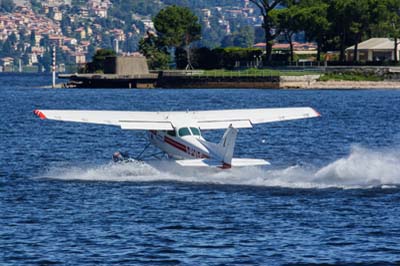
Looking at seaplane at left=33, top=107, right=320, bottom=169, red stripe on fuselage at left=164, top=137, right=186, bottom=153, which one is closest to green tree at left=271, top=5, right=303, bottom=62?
seaplane at left=33, top=107, right=320, bottom=169

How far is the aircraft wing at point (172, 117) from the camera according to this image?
36312mm

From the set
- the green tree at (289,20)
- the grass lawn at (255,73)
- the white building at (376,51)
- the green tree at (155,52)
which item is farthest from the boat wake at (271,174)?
the green tree at (155,52)

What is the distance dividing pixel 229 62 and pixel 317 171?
105816mm

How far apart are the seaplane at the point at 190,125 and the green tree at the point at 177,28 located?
107976 millimetres

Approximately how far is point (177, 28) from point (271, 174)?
11514cm

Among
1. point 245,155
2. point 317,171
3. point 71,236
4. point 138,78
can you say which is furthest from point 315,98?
point 71,236

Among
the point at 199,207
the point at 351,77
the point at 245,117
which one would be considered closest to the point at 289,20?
the point at 351,77

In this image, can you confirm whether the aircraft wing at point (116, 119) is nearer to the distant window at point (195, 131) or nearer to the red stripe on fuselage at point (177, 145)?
the red stripe on fuselage at point (177, 145)

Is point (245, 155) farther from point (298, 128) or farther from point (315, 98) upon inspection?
point (315, 98)

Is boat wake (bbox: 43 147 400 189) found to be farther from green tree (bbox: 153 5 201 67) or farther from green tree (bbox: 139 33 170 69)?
green tree (bbox: 153 5 201 67)

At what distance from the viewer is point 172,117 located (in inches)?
1485

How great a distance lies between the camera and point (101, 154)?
46.2 metres

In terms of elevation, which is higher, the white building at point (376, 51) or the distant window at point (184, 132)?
the white building at point (376, 51)

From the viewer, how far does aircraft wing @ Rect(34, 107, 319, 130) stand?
119ft
